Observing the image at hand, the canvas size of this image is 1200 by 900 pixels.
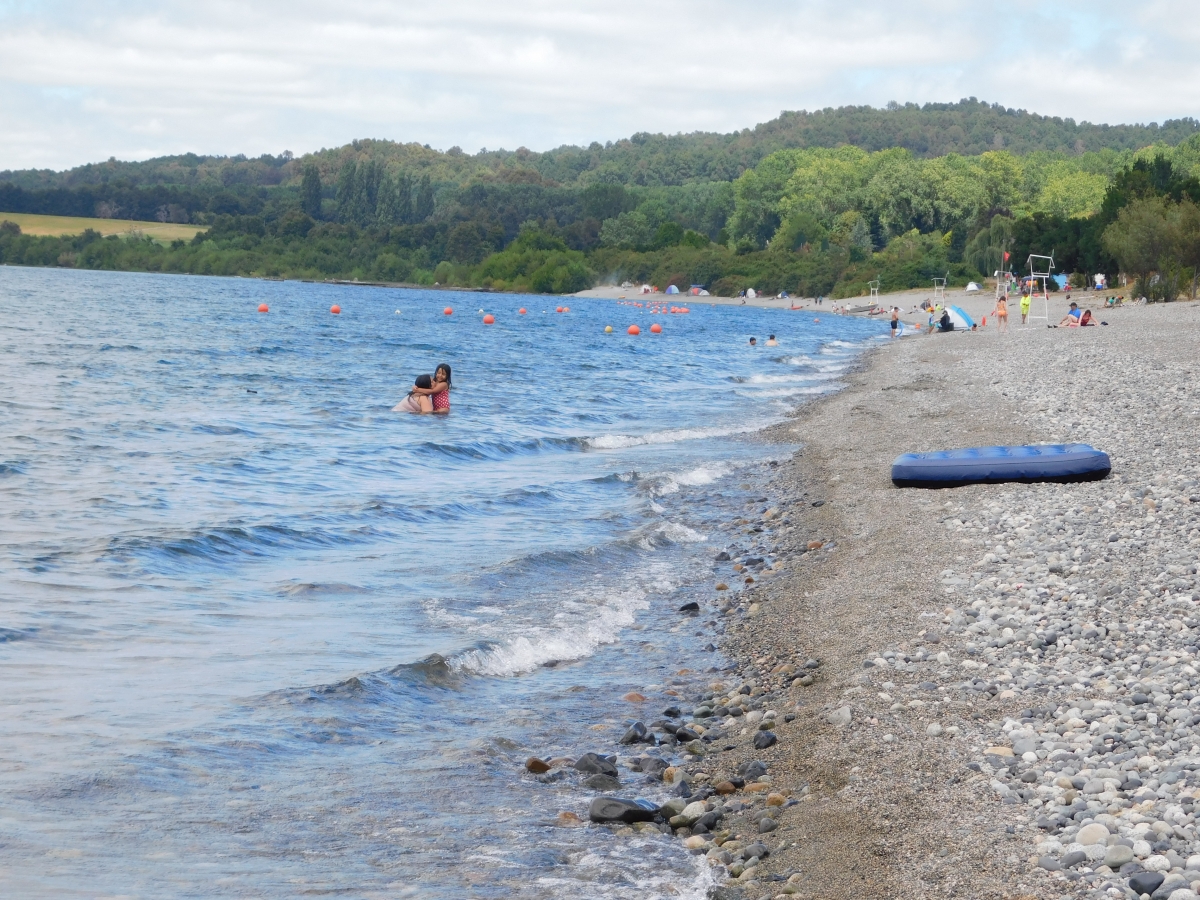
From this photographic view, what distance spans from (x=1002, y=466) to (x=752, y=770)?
8.48 metres

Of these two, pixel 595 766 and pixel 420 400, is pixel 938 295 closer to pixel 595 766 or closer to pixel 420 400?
pixel 420 400

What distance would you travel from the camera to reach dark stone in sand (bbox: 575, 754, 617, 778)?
747cm

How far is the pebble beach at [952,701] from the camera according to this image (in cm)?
550

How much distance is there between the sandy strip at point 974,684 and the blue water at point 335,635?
2.82 feet

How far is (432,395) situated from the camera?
1177 inches

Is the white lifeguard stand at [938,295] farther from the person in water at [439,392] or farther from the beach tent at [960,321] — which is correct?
the person in water at [439,392]

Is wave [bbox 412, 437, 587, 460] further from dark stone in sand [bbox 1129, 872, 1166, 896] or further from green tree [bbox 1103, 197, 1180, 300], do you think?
green tree [bbox 1103, 197, 1180, 300]

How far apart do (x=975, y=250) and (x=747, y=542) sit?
10804cm

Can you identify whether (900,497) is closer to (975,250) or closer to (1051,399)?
(1051,399)

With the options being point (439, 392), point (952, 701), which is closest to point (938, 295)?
point (439, 392)

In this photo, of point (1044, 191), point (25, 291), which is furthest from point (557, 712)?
point (1044, 191)

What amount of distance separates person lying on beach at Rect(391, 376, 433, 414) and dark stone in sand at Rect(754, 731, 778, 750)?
23.1m

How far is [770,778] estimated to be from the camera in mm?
7098

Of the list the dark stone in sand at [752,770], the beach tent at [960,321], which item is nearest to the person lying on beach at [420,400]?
the dark stone in sand at [752,770]
